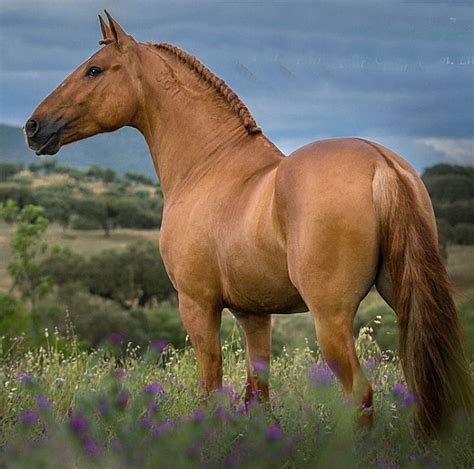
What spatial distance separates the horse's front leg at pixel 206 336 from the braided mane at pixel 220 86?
1.07 m

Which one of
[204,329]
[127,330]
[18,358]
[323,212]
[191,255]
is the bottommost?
[127,330]

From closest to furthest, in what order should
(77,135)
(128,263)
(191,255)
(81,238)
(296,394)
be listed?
1. (296,394)
2. (191,255)
3. (77,135)
4. (128,263)
5. (81,238)

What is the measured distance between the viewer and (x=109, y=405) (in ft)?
12.5

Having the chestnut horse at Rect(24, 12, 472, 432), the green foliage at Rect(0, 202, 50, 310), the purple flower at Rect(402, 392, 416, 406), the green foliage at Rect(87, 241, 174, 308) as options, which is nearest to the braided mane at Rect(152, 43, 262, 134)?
the chestnut horse at Rect(24, 12, 472, 432)

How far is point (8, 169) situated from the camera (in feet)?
146

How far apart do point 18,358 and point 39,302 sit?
2140cm

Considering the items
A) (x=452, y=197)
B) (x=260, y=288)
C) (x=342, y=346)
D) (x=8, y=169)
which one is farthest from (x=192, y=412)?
(x=8, y=169)

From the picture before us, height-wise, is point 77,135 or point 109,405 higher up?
point 77,135

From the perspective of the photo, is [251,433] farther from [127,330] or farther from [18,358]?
[127,330]

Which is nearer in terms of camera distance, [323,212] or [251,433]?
[251,433]

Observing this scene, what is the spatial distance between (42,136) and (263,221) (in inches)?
73.7

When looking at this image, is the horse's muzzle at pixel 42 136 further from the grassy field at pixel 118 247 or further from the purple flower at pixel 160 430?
the grassy field at pixel 118 247

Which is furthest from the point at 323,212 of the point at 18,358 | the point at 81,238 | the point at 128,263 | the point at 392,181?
the point at 81,238

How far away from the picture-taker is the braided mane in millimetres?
5619
